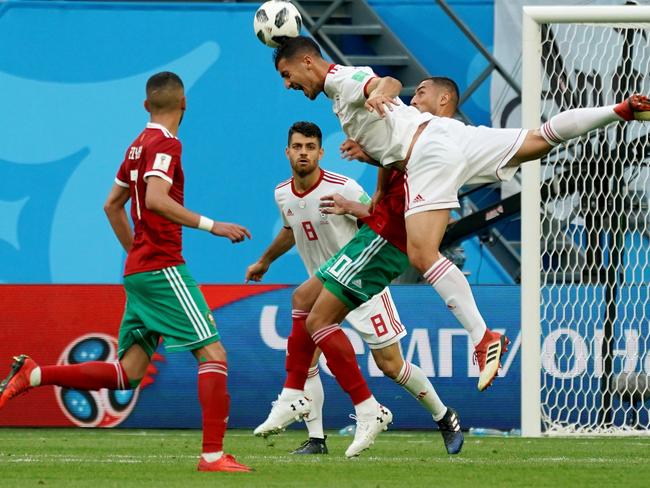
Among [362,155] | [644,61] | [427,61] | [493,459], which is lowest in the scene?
[493,459]

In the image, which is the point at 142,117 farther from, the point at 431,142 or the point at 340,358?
the point at 431,142

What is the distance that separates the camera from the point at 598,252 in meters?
10.6

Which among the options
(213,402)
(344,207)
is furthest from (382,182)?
(213,402)

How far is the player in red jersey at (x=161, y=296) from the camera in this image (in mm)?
6609

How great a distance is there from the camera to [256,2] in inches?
608

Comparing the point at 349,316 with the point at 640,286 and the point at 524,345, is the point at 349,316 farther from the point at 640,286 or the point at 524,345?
the point at 640,286

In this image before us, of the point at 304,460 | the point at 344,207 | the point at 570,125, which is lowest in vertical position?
the point at 304,460

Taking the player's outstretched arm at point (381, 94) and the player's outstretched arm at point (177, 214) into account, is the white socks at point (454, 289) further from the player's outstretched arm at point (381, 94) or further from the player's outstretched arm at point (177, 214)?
the player's outstretched arm at point (177, 214)

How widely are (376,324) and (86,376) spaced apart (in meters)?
1.95

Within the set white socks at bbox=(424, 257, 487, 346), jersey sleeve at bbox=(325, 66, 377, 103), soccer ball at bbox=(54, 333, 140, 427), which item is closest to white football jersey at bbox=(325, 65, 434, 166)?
jersey sleeve at bbox=(325, 66, 377, 103)

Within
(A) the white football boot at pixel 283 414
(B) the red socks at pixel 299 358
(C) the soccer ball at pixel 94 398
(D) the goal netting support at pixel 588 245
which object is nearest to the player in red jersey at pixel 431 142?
Answer: (B) the red socks at pixel 299 358

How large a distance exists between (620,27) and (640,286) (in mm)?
1906

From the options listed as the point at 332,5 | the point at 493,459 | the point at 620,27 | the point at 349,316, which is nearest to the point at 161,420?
the point at 349,316

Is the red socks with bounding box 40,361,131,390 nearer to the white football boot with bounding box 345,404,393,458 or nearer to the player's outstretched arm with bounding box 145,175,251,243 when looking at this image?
the player's outstretched arm with bounding box 145,175,251,243
